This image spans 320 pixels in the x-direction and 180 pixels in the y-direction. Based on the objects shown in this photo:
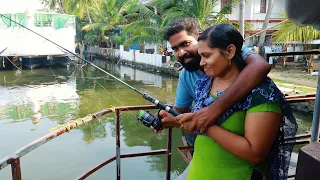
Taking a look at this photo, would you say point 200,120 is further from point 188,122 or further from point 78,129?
point 78,129

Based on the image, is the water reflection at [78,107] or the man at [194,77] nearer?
the man at [194,77]

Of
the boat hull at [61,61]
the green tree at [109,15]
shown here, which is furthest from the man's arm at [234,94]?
the boat hull at [61,61]

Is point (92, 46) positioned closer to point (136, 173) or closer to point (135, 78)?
point (135, 78)

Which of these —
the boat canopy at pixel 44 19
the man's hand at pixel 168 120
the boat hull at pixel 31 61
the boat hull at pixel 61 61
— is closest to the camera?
the man's hand at pixel 168 120

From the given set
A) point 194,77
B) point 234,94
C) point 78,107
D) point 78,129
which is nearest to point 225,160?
point 234,94

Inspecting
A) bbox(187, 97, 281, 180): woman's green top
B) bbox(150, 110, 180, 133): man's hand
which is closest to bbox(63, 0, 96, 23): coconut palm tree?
bbox(150, 110, 180, 133): man's hand

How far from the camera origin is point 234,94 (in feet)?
4.03

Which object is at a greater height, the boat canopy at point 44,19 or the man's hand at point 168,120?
the boat canopy at point 44,19

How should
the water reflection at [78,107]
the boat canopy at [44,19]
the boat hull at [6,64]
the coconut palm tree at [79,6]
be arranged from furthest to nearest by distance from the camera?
the coconut palm tree at [79,6], the boat hull at [6,64], the boat canopy at [44,19], the water reflection at [78,107]

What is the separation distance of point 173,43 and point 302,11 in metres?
0.89

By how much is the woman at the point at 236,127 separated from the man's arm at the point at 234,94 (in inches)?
1.0

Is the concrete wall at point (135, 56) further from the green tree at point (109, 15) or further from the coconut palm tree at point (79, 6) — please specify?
the coconut palm tree at point (79, 6)

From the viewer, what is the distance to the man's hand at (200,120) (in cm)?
125

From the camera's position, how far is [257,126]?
44.8 inches
